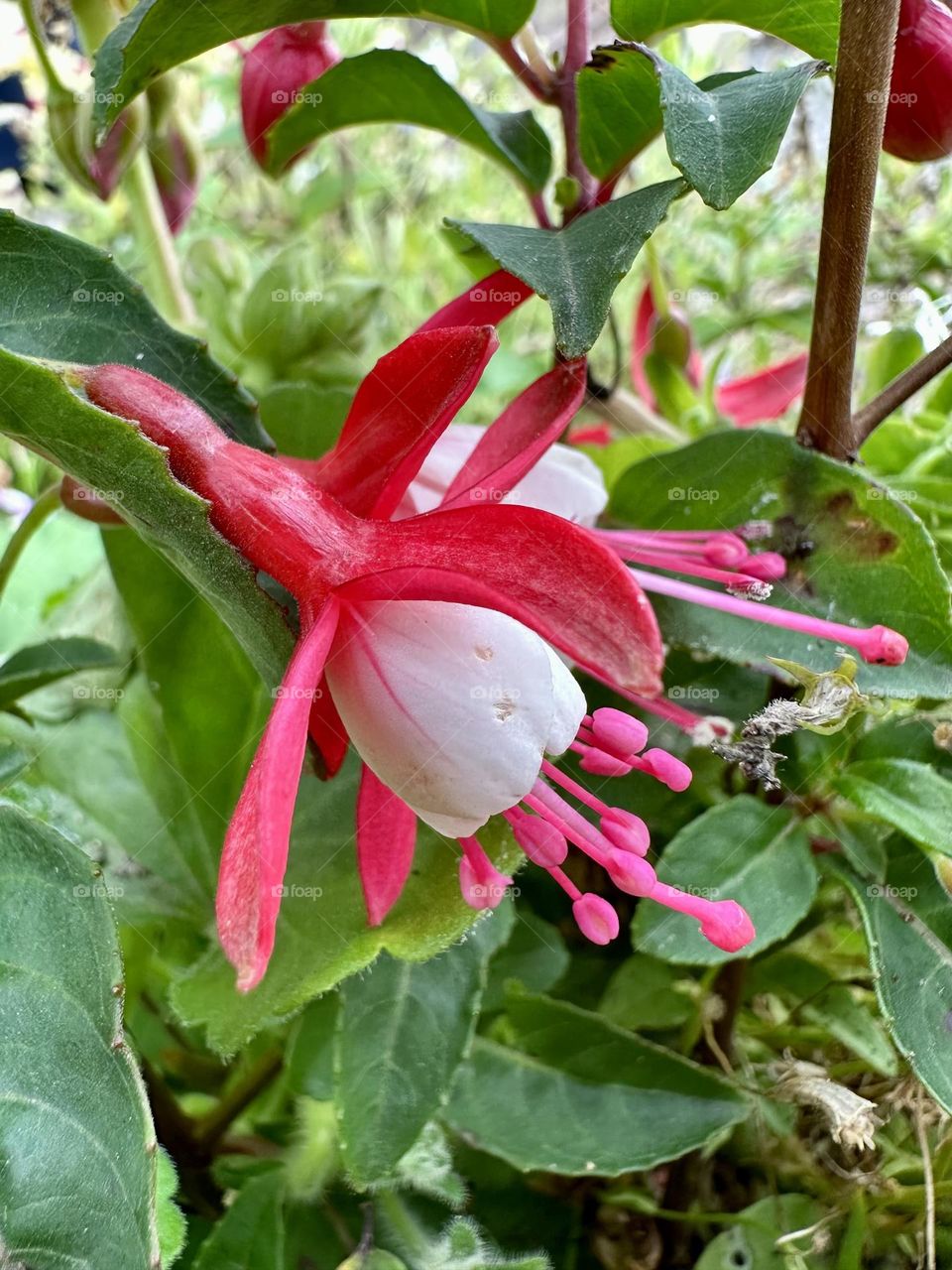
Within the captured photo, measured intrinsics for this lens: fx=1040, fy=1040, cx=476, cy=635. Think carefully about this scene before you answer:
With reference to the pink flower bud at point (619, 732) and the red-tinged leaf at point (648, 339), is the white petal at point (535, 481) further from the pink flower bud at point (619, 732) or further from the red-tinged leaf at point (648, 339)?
the red-tinged leaf at point (648, 339)

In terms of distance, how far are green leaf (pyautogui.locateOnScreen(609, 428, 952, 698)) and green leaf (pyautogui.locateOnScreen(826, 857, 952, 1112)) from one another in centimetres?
6

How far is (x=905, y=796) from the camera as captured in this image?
307mm

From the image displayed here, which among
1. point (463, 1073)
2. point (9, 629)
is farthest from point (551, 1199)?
point (9, 629)

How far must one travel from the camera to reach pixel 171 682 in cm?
35

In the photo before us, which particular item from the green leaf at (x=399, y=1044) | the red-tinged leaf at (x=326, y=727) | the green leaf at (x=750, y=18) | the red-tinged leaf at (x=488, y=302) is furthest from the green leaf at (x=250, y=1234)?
the green leaf at (x=750, y=18)

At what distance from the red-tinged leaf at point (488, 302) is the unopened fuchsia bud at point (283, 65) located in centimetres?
16

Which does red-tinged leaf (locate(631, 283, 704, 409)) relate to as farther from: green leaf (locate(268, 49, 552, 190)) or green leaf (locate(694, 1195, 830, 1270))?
green leaf (locate(694, 1195, 830, 1270))

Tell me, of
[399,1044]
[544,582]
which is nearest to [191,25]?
[544,582]

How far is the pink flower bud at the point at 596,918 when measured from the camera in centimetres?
25

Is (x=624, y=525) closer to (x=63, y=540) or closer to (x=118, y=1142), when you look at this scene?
(x=118, y=1142)

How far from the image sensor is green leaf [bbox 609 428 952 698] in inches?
11.6

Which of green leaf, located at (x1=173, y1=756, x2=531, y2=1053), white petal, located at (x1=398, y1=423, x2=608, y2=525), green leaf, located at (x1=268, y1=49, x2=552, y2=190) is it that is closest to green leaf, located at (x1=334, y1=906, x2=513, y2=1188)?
green leaf, located at (x1=173, y1=756, x2=531, y2=1053)

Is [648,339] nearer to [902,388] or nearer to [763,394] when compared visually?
[763,394]

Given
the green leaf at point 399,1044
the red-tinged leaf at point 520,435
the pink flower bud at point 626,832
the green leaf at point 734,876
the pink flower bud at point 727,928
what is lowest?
the green leaf at point 399,1044
